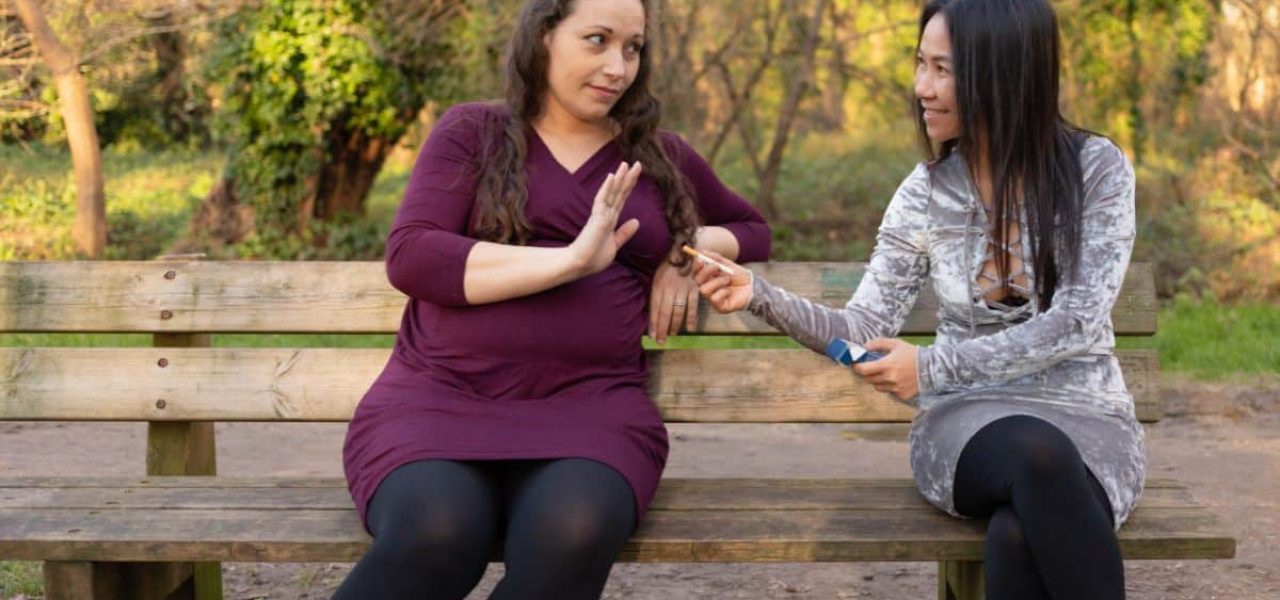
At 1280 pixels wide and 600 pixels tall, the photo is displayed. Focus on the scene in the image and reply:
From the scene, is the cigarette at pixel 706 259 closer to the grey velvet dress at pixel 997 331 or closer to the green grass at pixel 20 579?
the grey velvet dress at pixel 997 331

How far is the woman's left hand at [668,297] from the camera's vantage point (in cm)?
341

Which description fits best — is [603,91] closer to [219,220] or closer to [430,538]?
[430,538]

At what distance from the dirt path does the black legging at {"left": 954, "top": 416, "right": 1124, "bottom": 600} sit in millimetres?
1408

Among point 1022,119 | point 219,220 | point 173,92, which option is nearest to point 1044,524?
point 1022,119

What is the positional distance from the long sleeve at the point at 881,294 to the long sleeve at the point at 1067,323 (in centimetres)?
28

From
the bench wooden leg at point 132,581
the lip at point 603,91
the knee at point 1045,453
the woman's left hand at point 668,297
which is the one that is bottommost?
the bench wooden leg at point 132,581

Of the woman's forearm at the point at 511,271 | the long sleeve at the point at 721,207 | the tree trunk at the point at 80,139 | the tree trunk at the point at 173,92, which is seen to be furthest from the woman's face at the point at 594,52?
the tree trunk at the point at 173,92

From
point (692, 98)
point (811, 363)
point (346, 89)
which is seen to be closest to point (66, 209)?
point (346, 89)

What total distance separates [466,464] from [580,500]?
0.28 metres

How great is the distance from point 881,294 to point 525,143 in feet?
2.75

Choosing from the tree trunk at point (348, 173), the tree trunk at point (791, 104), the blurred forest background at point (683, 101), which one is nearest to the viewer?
the blurred forest background at point (683, 101)

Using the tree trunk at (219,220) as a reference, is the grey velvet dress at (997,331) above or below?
above

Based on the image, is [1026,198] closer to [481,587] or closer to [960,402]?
[960,402]

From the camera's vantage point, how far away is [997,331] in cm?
320
